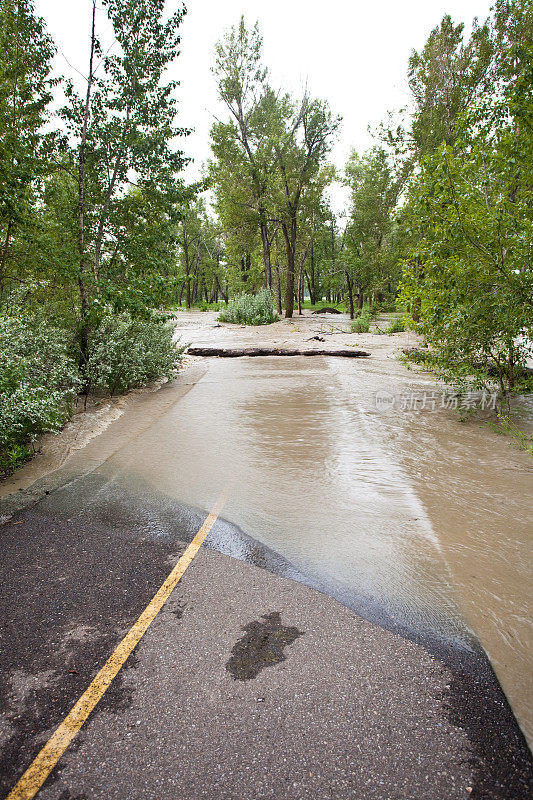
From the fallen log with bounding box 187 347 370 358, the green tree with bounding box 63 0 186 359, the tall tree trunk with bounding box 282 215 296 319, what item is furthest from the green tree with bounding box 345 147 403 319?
the green tree with bounding box 63 0 186 359

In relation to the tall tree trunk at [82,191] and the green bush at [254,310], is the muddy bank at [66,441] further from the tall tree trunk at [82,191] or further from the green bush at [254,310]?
the green bush at [254,310]

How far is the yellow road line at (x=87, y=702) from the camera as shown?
6.63 ft

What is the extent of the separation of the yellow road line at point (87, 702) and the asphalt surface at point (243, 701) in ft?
0.15

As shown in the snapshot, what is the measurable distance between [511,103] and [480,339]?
3424 mm

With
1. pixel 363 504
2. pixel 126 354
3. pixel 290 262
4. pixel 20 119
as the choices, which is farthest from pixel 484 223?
pixel 290 262

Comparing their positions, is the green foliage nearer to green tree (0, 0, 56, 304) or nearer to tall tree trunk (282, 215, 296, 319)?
green tree (0, 0, 56, 304)

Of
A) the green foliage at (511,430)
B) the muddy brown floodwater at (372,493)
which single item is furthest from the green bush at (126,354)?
the green foliage at (511,430)

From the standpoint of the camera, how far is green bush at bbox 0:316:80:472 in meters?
5.71

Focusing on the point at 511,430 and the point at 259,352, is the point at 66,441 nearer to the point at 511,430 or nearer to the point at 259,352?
the point at 511,430

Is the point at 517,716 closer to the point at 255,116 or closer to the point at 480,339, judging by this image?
the point at 480,339

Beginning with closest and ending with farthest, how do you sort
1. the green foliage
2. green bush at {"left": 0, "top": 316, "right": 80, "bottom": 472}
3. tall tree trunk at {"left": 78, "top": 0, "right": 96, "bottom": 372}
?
green bush at {"left": 0, "top": 316, "right": 80, "bottom": 472} → the green foliage → tall tree trunk at {"left": 78, "top": 0, "right": 96, "bottom": 372}

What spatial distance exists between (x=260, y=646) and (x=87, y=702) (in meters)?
1.05

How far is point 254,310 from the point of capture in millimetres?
29141

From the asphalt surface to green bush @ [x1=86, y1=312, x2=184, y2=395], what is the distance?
6858 millimetres
